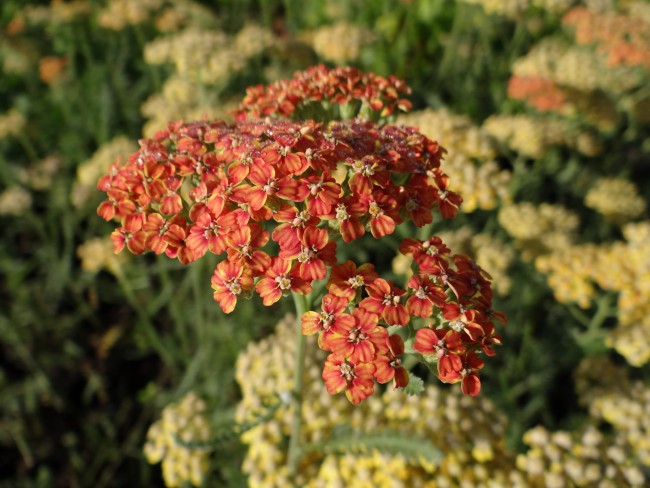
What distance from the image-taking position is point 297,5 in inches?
247

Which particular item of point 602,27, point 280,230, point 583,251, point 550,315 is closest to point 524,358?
point 550,315

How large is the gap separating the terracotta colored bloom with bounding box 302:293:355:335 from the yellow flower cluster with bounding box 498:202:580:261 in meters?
2.17

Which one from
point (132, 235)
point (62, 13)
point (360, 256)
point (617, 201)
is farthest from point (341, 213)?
point (62, 13)

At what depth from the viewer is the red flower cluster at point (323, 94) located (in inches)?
81.7

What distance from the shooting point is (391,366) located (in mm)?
1463

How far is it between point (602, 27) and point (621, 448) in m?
3.55

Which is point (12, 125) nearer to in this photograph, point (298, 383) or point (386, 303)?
point (298, 383)

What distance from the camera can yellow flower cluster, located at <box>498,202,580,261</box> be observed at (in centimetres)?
335

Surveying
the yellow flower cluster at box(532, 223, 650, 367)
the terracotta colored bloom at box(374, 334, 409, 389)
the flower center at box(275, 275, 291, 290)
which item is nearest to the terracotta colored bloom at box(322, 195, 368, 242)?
the flower center at box(275, 275, 291, 290)

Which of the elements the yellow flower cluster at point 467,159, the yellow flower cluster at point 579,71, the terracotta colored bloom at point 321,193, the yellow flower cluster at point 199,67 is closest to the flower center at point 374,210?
the terracotta colored bloom at point 321,193

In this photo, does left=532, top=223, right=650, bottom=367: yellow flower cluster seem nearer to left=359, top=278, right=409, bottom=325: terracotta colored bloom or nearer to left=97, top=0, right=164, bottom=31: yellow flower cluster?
left=359, top=278, right=409, bottom=325: terracotta colored bloom

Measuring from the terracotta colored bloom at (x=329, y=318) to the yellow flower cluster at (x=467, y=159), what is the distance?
1433 millimetres

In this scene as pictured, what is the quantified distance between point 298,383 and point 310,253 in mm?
751

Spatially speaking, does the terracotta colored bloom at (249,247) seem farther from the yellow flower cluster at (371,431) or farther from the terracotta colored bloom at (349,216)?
the yellow flower cluster at (371,431)
